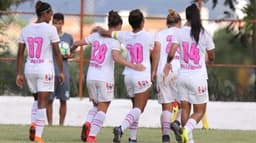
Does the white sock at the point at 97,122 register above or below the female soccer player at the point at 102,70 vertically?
below

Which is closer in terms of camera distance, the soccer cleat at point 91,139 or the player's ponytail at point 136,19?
the player's ponytail at point 136,19

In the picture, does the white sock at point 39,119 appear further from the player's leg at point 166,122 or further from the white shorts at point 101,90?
the player's leg at point 166,122

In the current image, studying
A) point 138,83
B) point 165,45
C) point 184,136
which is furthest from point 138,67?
point 184,136

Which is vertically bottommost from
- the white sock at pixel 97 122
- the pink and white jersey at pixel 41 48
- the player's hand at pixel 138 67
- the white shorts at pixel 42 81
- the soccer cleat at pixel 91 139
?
the soccer cleat at pixel 91 139

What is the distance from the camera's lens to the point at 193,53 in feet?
43.7

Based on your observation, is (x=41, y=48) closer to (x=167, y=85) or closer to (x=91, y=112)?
(x=91, y=112)

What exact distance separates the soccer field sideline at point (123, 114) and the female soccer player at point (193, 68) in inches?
284

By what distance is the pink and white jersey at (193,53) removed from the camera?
13.2m

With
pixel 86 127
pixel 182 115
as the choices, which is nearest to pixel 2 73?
pixel 86 127

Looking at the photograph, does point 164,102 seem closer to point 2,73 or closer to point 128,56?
point 128,56

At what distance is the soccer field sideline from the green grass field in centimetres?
236

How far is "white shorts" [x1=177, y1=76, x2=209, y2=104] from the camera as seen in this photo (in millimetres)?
13133

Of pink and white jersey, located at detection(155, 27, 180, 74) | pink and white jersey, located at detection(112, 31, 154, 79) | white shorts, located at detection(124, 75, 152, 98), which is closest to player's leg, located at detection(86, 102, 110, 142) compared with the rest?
white shorts, located at detection(124, 75, 152, 98)

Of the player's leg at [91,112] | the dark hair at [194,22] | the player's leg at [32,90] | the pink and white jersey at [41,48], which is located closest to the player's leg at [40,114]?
the player's leg at [32,90]
